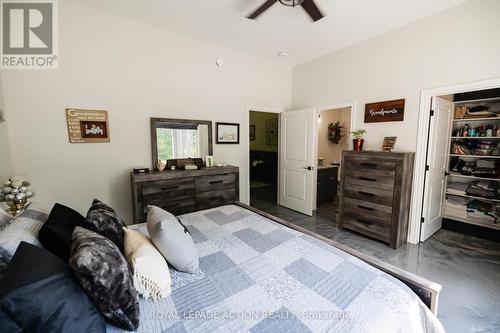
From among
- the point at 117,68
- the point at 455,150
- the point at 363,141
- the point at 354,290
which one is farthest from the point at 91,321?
the point at 455,150

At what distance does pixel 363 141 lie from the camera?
3104 mm

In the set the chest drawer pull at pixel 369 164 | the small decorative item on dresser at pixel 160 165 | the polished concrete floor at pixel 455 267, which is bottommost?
the polished concrete floor at pixel 455 267

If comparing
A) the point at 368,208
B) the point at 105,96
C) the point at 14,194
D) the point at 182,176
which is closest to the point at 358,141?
the point at 368,208

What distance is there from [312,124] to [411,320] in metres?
3.10

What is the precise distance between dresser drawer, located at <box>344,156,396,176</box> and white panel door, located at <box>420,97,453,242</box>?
0.58 metres

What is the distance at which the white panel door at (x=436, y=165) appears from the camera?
107 inches

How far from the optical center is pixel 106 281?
32.0 inches

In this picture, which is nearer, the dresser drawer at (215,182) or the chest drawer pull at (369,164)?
the chest drawer pull at (369,164)

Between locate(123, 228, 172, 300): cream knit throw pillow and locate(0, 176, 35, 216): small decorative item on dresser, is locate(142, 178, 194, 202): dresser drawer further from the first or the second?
locate(123, 228, 172, 300): cream knit throw pillow

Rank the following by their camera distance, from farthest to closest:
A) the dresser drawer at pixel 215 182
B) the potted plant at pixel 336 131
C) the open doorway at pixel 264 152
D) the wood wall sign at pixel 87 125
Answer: the open doorway at pixel 264 152, the potted plant at pixel 336 131, the dresser drawer at pixel 215 182, the wood wall sign at pixel 87 125

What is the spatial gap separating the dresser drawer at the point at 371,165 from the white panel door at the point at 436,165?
58cm

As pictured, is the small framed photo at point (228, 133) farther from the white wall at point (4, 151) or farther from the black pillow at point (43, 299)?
the black pillow at point (43, 299)

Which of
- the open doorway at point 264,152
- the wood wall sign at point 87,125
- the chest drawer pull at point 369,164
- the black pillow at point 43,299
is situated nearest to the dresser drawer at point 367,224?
the chest drawer pull at point 369,164

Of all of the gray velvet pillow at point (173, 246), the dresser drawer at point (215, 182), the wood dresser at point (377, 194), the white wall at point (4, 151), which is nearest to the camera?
the gray velvet pillow at point (173, 246)
